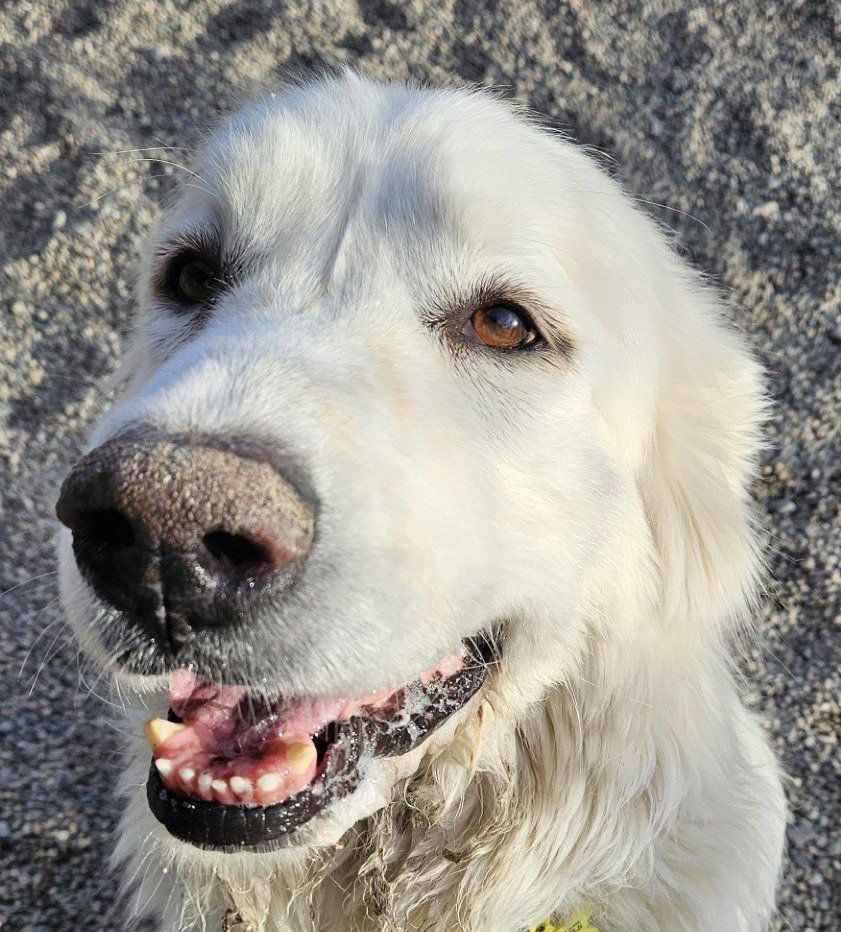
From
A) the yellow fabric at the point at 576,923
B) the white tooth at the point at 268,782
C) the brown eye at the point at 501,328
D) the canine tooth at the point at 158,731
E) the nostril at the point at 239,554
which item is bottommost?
the yellow fabric at the point at 576,923

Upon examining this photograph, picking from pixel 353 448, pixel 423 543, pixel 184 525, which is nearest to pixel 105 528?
pixel 184 525

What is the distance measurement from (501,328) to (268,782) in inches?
38.0

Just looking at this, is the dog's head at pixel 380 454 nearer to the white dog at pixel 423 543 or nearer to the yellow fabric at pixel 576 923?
the white dog at pixel 423 543

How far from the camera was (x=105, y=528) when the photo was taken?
1.37 m

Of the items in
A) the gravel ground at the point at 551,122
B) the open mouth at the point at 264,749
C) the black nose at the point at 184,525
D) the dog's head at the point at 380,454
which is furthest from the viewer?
the gravel ground at the point at 551,122

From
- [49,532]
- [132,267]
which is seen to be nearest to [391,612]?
[49,532]

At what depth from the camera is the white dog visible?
1404mm

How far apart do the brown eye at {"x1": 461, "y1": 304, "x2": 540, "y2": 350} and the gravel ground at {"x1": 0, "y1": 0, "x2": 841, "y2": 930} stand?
235cm

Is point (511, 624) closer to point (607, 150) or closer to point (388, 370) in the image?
point (388, 370)

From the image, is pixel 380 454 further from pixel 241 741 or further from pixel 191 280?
pixel 191 280

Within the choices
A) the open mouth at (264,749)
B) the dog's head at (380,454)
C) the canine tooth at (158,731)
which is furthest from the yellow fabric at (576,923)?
the canine tooth at (158,731)

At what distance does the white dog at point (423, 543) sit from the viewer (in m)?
1.40

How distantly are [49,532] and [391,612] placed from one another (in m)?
2.98

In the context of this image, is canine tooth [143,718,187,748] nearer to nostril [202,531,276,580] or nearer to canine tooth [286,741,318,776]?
canine tooth [286,741,318,776]
